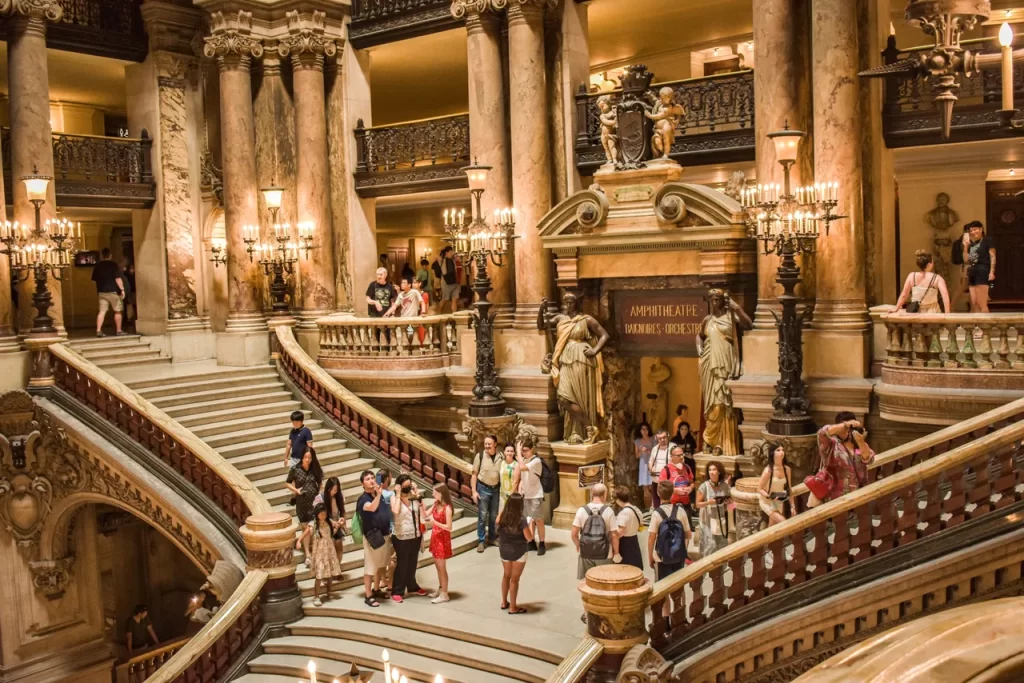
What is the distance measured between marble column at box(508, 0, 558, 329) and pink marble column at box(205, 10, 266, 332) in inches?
211

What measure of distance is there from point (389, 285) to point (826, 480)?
8.97 metres

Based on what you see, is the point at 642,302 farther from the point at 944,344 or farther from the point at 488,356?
the point at 944,344

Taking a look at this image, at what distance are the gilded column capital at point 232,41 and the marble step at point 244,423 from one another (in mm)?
6500

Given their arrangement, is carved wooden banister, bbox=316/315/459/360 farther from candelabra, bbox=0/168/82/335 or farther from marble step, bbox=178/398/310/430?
candelabra, bbox=0/168/82/335

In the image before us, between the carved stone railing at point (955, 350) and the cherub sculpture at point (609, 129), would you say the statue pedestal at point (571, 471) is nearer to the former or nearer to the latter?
the cherub sculpture at point (609, 129)

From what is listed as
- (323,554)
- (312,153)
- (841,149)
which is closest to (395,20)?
(312,153)

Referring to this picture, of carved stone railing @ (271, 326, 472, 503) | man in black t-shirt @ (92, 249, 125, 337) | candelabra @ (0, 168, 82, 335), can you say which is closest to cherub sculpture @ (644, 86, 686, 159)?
carved stone railing @ (271, 326, 472, 503)

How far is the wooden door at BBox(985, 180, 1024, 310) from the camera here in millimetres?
18266

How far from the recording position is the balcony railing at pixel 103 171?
18.4m

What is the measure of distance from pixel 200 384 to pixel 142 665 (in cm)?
469

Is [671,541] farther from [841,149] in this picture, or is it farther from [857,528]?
[841,149]

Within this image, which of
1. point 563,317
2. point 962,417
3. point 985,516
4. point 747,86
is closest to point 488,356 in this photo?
point 563,317

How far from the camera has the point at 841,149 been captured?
13008 millimetres

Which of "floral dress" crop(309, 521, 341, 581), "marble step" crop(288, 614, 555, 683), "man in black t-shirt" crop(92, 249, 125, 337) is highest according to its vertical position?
"man in black t-shirt" crop(92, 249, 125, 337)
